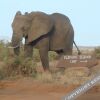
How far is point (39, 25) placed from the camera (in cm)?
1891

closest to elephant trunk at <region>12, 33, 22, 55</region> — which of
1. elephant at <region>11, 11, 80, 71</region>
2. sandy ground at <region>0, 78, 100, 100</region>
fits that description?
elephant at <region>11, 11, 80, 71</region>

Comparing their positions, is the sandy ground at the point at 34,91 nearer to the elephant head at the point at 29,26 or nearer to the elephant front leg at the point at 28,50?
the elephant front leg at the point at 28,50

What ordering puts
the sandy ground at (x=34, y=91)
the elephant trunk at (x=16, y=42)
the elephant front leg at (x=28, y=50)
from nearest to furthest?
1. the sandy ground at (x=34, y=91)
2. the elephant trunk at (x=16, y=42)
3. the elephant front leg at (x=28, y=50)

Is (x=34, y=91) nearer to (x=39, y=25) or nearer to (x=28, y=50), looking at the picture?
(x=28, y=50)

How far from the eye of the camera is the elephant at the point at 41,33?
18.6m

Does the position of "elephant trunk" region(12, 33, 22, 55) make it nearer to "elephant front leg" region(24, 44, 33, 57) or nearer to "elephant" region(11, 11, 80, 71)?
"elephant" region(11, 11, 80, 71)

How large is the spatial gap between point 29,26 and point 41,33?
62 cm

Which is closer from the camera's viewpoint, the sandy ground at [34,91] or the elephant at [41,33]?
the sandy ground at [34,91]

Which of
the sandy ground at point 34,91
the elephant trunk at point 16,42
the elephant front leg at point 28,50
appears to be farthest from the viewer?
the elephant front leg at point 28,50

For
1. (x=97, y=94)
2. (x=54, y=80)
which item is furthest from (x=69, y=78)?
(x=97, y=94)

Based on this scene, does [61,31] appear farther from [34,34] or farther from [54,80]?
[54,80]

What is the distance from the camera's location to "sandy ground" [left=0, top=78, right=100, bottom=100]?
1127 cm

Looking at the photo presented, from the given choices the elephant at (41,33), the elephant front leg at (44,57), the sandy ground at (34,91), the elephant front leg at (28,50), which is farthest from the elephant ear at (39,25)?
the sandy ground at (34,91)

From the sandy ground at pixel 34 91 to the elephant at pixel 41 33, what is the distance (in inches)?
139
